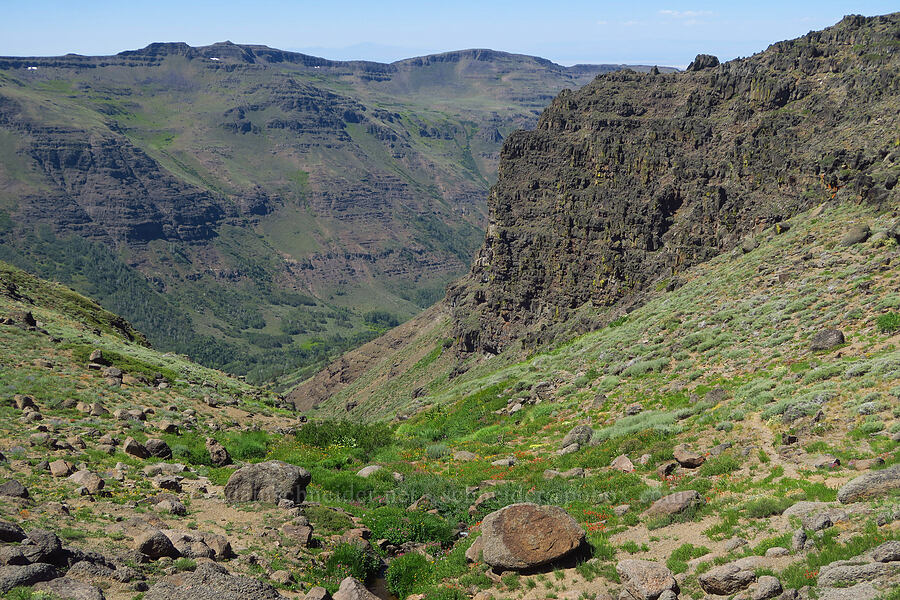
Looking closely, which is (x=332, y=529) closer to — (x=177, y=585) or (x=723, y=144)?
(x=177, y=585)

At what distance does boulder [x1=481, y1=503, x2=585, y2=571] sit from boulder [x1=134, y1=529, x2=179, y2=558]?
9.69m

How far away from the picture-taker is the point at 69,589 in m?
15.5

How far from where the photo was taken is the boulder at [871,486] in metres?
18.1

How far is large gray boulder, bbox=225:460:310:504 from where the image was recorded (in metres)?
25.6

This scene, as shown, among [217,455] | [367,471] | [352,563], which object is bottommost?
[367,471]

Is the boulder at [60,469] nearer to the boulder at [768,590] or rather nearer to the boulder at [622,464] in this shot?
the boulder at [622,464]

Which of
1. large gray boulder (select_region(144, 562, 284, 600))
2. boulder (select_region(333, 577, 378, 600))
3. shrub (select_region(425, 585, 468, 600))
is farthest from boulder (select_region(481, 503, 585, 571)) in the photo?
large gray boulder (select_region(144, 562, 284, 600))

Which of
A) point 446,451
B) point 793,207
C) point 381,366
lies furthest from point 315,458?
point 381,366

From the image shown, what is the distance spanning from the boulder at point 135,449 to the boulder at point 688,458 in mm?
23015

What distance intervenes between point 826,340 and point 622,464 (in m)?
12.1

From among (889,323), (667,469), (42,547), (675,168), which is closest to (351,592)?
(42,547)

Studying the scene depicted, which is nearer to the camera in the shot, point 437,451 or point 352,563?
point 352,563

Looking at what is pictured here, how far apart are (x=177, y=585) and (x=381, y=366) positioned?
5698 inches

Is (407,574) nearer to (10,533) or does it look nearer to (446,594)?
(446,594)
